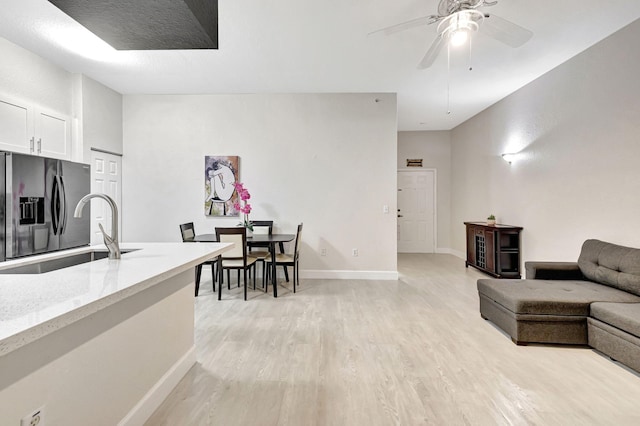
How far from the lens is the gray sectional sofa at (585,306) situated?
2301 mm

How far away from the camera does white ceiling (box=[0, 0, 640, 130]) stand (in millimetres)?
2848

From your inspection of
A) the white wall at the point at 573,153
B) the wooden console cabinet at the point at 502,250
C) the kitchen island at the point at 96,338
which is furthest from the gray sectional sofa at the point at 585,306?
the kitchen island at the point at 96,338

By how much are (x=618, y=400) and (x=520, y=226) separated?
329cm

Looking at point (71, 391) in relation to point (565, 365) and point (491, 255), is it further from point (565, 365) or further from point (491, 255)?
point (491, 255)

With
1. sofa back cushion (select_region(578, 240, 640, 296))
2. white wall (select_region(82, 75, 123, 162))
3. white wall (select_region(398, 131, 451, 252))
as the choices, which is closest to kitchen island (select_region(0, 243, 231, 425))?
white wall (select_region(82, 75, 123, 162))

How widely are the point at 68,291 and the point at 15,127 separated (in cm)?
356

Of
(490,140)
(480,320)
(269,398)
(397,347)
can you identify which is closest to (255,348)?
(269,398)

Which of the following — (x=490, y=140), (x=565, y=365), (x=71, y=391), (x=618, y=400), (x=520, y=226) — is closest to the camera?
(x=71, y=391)

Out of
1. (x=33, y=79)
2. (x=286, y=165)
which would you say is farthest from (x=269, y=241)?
(x=33, y=79)

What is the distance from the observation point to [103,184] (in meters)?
4.72

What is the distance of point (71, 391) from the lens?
1191 millimetres

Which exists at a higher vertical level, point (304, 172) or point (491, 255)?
point (304, 172)

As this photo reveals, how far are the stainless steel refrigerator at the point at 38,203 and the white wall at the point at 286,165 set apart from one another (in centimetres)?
125

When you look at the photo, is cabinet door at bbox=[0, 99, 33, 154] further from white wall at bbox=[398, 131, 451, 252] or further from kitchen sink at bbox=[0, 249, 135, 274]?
white wall at bbox=[398, 131, 451, 252]
